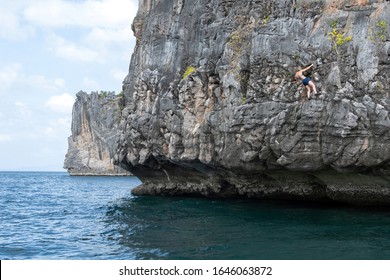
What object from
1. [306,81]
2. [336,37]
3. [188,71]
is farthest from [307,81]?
[188,71]

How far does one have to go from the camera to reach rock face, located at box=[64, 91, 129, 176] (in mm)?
91250

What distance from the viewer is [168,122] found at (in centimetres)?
2830

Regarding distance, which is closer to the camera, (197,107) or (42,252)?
(42,252)

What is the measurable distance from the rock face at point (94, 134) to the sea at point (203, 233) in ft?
216

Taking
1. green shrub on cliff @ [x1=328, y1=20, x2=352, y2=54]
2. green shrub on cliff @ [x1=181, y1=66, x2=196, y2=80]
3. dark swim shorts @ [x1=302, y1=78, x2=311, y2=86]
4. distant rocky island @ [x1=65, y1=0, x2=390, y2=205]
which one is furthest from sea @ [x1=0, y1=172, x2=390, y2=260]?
green shrub on cliff @ [x1=181, y1=66, x2=196, y2=80]

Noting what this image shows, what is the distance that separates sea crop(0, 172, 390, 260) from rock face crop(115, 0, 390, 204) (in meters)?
2.16

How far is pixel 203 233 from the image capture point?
55.9 ft

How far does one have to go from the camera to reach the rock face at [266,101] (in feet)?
63.3

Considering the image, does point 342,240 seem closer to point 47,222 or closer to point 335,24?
point 335,24

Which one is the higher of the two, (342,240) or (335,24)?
(335,24)

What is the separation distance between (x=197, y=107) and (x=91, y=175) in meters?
77.6

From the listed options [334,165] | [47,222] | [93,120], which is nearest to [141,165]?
[47,222]

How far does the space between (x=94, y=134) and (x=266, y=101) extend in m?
75.7

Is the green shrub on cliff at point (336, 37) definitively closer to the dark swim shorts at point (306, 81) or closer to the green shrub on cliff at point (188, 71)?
the dark swim shorts at point (306, 81)
